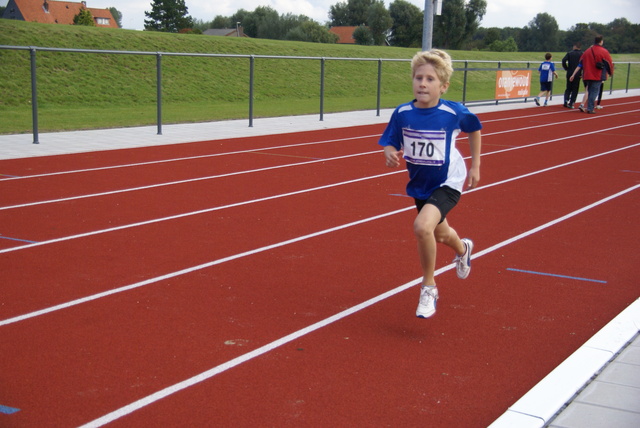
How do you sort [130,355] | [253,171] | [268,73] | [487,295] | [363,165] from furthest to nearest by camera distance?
[268,73], [363,165], [253,171], [487,295], [130,355]

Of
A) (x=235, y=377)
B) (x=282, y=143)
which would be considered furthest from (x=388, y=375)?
(x=282, y=143)

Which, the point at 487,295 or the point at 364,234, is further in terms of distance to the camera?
the point at 364,234

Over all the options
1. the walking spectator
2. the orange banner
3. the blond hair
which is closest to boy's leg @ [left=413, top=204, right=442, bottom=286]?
the blond hair

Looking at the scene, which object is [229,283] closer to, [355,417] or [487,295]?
[487,295]

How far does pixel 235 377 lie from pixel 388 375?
78cm

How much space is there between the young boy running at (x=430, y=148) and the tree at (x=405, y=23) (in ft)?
321

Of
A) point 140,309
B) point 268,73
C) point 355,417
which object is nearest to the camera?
point 355,417

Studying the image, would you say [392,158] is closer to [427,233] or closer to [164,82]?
[427,233]

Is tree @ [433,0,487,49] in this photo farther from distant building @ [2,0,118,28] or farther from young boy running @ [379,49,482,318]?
young boy running @ [379,49,482,318]

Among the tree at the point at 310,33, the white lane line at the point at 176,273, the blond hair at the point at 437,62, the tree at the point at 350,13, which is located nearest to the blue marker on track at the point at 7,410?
the white lane line at the point at 176,273

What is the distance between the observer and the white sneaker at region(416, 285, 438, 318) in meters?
4.72

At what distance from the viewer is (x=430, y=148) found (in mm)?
4863

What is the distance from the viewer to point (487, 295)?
18.0 feet

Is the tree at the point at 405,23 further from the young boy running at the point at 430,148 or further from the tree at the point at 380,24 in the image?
the young boy running at the point at 430,148
